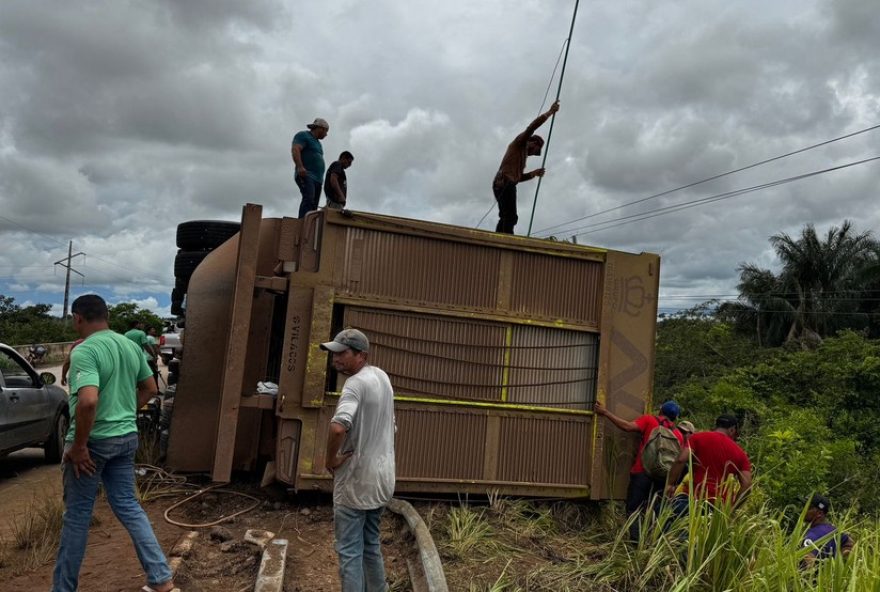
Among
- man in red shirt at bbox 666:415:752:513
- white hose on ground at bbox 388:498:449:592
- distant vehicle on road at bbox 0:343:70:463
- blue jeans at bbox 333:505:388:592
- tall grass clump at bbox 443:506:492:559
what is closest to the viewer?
blue jeans at bbox 333:505:388:592

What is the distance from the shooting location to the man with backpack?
230 inches

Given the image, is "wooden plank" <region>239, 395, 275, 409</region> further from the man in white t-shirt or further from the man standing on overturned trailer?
the man standing on overturned trailer

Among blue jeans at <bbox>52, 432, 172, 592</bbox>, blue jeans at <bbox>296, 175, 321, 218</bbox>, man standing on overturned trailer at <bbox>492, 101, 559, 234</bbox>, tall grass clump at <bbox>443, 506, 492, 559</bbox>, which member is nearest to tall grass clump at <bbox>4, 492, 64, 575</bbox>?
blue jeans at <bbox>52, 432, 172, 592</bbox>

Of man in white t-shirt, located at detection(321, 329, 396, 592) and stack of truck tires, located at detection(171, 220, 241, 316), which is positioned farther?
stack of truck tires, located at detection(171, 220, 241, 316)

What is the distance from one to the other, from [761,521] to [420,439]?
266 centimetres

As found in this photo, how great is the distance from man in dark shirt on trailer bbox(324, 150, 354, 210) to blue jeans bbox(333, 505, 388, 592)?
16.4ft

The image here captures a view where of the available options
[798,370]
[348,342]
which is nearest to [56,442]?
[348,342]

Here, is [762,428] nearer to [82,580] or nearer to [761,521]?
Answer: [761,521]

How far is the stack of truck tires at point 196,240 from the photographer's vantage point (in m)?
9.26

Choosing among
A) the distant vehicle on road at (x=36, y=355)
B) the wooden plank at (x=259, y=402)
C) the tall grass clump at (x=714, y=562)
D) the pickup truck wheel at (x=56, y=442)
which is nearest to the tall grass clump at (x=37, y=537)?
the wooden plank at (x=259, y=402)

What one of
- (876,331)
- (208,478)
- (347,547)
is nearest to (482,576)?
(347,547)

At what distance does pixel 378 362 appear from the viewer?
19.1 feet

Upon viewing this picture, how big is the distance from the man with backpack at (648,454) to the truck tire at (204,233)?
18.5 feet

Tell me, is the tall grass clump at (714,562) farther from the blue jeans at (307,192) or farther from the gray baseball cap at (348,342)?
the blue jeans at (307,192)
